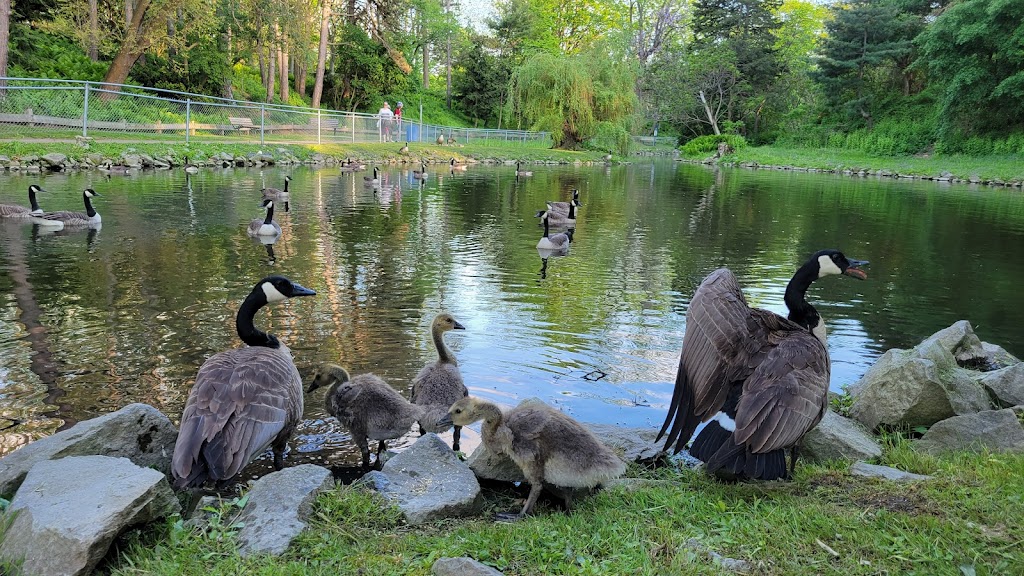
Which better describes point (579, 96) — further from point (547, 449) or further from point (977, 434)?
point (547, 449)

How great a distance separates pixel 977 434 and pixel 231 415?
555 centimetres

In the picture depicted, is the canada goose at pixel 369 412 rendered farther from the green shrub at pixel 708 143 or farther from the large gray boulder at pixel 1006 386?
the green shrub at pixel 708 143

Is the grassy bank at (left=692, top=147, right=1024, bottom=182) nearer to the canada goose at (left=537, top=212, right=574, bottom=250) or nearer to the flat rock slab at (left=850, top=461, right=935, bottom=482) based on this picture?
the canada goose at (left=537, top=212, right=574, bottom=250)

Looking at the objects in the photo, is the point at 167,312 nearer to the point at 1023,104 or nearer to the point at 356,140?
the point at 356,140

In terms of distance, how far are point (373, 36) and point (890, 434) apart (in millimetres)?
66008

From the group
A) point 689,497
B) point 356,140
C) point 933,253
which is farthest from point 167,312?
point 356,140

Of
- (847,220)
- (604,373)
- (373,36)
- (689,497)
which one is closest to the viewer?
(689,497)

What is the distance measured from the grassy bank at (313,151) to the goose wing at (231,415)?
27.4m

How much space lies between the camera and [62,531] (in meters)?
3.67

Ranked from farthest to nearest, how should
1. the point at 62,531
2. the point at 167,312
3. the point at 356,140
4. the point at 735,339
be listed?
the point at 356,140 < the point at 167,312 < the point at 735,339 < the point at 62,531

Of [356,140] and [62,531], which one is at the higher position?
[356,140]

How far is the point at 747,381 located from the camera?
4.91 meters

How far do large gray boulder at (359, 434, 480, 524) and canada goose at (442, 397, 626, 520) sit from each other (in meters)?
0.31

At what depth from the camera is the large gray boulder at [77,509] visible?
3.67 metres
